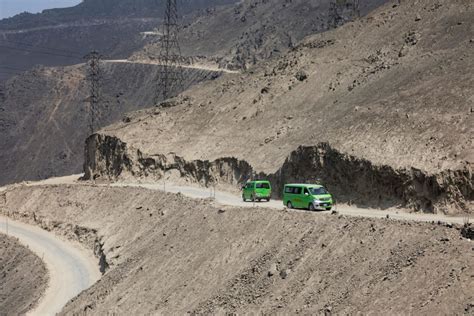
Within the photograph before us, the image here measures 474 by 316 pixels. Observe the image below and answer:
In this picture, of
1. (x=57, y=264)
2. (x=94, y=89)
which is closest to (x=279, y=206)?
(x=57, y=264)

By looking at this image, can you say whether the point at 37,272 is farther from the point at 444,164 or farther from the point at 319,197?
the point at 444,164

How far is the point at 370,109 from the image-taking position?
49594 millimetres

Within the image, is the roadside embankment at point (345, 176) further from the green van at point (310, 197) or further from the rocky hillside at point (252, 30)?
the rocky hillside at point (252, 30)

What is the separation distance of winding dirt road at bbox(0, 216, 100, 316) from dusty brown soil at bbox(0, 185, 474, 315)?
2423 mm

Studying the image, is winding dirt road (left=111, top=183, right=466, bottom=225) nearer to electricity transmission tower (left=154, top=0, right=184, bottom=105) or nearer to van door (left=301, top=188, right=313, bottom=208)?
van door (left=301, top=188, right=313, bottom=208)

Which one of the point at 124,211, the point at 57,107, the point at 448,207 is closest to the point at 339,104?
the point at 124,211

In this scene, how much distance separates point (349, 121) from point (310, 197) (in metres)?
11.1

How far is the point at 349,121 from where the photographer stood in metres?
49.1

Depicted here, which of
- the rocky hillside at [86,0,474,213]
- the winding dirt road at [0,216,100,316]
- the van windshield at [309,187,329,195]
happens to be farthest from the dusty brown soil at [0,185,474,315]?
the rocky hillside at [86,0,474,213]

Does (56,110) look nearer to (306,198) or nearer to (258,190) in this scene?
(258,190)

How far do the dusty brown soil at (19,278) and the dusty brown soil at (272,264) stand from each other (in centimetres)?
552

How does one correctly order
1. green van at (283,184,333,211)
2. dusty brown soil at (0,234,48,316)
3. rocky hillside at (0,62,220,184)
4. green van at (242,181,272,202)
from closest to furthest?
1. green van at (283,184,333,211)
2. green van at (242,181,272,202)
3. dusty brown soil at (0,234,48,316)
4. rocky hillside at (0,62,220,184)

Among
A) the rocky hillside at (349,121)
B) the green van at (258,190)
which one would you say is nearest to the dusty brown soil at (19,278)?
the rocky hillside at (349,121)

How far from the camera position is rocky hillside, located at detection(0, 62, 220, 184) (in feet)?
452
